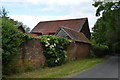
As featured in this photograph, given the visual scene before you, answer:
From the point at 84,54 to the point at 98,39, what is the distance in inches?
465

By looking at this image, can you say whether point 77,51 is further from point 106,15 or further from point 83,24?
point 83,24

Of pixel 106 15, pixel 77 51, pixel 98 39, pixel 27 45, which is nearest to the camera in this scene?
pixel 27 45

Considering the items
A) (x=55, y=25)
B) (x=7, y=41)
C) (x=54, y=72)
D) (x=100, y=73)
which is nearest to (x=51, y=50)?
(x=54, y=72)

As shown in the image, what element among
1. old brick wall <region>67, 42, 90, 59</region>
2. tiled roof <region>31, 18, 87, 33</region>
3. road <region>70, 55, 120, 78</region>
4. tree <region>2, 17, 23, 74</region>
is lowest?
road <region>70, 55, 120, 78</region>

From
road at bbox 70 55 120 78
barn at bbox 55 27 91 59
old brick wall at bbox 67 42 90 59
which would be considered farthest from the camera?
barn at bbox 55 27 91 59

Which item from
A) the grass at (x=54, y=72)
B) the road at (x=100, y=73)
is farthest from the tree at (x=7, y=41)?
the road at (x=100, y=73)

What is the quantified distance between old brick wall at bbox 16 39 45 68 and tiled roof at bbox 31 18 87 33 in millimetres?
19600

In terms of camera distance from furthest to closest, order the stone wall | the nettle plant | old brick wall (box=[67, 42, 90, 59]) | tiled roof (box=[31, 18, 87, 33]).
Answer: tiled roof (box=[31, 18, 87, 33]) → old brick wall (box=[67, 42, 90, 59]) → the nettle plant → the stone wall

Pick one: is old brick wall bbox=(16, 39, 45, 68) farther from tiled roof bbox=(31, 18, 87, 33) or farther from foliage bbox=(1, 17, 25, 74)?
tiled roof bbox=(31, 18, 87, 33)

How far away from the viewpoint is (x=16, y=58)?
8844mm

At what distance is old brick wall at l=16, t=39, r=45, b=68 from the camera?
938 cm

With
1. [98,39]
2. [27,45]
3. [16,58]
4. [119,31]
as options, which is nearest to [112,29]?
[119,31]

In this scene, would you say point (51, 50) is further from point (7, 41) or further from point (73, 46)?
point (73, 46)

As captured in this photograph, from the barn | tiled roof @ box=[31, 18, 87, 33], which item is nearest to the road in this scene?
the barn
